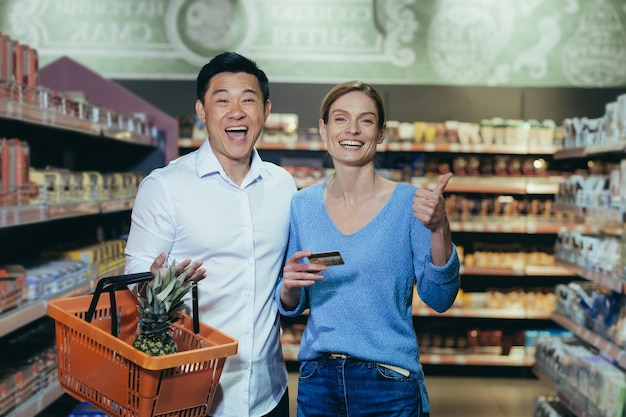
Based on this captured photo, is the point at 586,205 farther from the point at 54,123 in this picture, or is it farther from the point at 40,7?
the point at 40,7

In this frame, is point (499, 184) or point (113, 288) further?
point (499, 184)

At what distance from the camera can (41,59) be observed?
726cm

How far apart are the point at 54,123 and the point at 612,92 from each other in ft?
17.3

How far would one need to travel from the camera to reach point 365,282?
2.11 meters

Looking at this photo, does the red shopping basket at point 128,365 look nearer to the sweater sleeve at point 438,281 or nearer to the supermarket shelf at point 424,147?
the sweater sleeve at point 438,281

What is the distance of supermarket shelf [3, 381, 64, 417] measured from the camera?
3.30 m

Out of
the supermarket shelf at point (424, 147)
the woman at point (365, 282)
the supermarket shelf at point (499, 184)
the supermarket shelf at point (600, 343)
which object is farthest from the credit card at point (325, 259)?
the supermarket shelf at point (499, 184)

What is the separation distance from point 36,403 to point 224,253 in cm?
185

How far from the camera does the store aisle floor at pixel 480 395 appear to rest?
18.3 ft

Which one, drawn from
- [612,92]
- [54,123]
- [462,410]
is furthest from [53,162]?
[612,92]

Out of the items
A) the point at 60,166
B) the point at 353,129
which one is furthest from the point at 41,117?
the point at 353,129

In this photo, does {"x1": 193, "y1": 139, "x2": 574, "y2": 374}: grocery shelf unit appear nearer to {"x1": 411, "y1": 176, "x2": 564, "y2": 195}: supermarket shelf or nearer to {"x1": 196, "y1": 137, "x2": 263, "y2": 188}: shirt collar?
{"x1": 411, "y1": 176, "x2": 564, "y2": 195}: supermarket shelf

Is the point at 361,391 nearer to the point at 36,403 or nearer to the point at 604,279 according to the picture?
the point at 36,403

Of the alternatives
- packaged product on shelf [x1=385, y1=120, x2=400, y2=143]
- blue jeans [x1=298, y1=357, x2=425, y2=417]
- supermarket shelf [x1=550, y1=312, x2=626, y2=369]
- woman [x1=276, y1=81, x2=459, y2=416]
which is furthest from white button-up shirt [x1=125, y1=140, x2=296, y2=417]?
packaged product on shelf [x1=385, y1=120, x2=400, y2=143]
